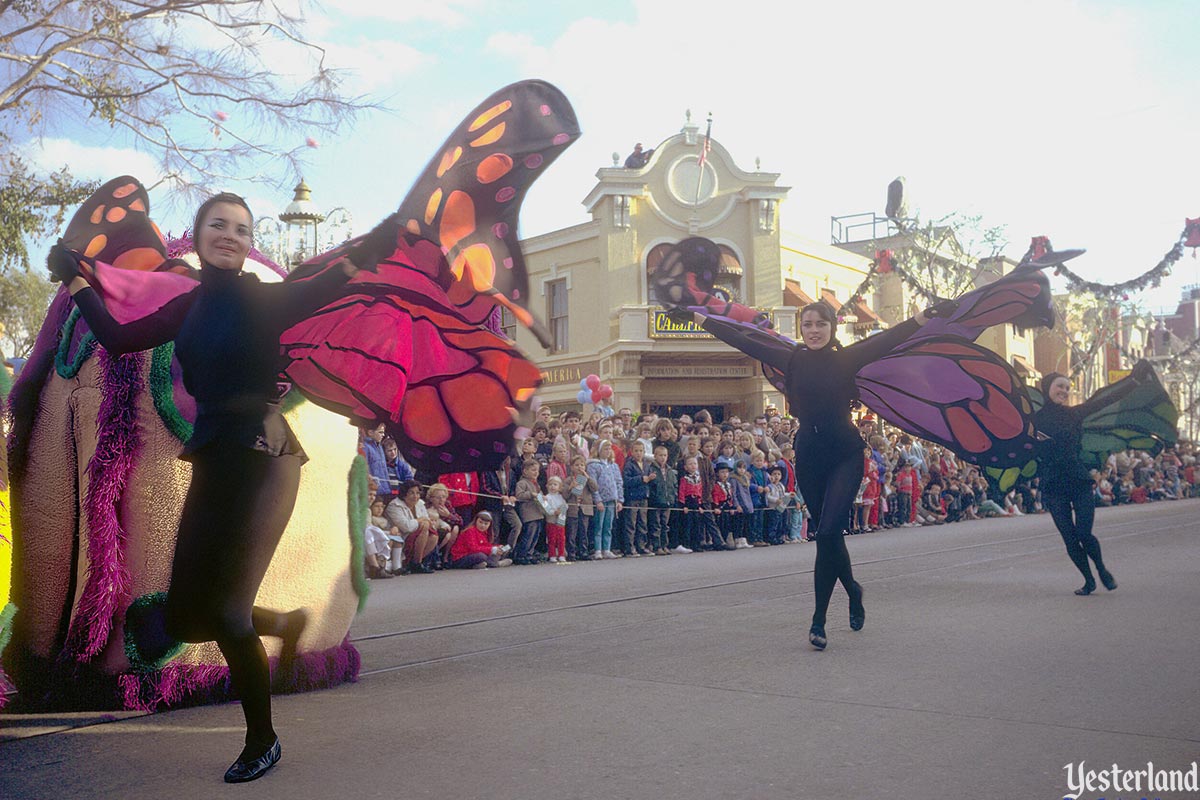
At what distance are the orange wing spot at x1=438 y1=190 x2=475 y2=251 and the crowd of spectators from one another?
18.4ft

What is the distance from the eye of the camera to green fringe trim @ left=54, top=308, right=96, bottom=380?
4453 millimetres

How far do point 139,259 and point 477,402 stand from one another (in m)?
1.56

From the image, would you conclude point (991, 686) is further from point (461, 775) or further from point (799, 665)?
point (461, 775)

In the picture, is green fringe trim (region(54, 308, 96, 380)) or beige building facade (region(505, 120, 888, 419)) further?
beige building facade (region(505, 120, 888, 419))

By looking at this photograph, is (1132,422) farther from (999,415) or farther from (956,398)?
(956,398)

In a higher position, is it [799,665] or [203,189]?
[203,189]

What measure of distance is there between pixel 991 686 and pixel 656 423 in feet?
36.2

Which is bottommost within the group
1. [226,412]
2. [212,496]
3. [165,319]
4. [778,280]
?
[212,496]

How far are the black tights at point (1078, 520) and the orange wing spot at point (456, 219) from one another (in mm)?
5830

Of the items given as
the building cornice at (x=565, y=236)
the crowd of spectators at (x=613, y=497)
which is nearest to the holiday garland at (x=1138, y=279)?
the crowd of spectators at (x=613, y=497)

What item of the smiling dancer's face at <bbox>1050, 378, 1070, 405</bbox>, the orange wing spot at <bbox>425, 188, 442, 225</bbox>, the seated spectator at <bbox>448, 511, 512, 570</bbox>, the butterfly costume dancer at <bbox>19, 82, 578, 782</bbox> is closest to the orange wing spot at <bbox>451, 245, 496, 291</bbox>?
the butterfly costume dancer at <bbox>19, 82, 578, 782</bbox>

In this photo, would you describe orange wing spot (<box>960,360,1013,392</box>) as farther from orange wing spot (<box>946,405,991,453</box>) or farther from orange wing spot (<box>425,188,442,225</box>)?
orange wing spot (<box>425,188,442,225</box>)

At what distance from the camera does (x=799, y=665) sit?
17.3 feet

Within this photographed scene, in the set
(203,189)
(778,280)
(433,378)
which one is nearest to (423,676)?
(433,378)
